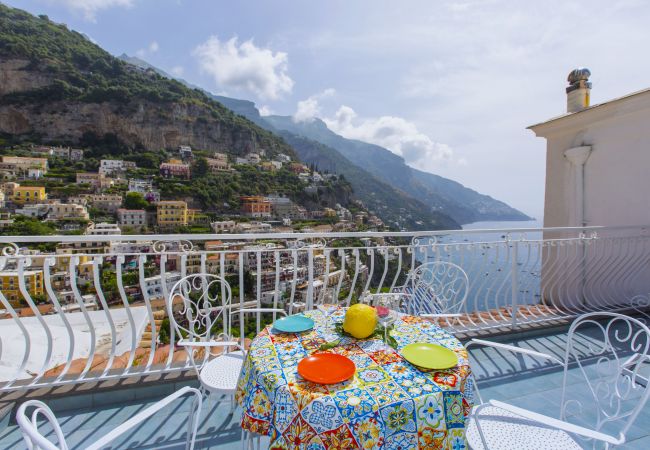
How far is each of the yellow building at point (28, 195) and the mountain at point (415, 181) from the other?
5638 centimetres

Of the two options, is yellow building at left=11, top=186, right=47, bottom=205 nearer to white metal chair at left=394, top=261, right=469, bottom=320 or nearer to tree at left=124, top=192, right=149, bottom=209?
tree at left=124, top=192, right=149, bottom=209

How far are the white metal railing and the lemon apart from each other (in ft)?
3.27

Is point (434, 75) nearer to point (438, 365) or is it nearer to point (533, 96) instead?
point (533, 96)

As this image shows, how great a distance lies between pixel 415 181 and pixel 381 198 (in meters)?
Result: 38.8

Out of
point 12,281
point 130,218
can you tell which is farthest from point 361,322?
point 130,218

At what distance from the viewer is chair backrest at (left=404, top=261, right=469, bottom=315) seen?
2447 millimetres

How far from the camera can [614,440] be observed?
0.94 meters

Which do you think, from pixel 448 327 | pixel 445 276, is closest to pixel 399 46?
pixel 445 276

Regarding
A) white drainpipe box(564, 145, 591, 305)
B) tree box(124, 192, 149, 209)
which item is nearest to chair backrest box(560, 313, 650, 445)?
white drainpipe box(564, 145, 591, 305)

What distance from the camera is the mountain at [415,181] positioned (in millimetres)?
69188

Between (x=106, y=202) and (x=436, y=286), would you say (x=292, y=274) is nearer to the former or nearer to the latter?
(x=436, y=286)

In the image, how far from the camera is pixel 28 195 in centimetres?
2828

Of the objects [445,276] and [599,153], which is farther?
[599,153]

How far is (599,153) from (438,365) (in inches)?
184
